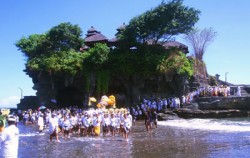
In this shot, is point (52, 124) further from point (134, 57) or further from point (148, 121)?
point (134, 57)

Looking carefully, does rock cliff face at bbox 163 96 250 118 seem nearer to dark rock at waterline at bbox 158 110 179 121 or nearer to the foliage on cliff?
dark rock at waterline at bbox 158 110 179 121

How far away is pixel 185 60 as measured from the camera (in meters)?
39.8

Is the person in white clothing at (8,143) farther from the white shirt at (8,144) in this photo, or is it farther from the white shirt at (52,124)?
the white shirt at (52,124)

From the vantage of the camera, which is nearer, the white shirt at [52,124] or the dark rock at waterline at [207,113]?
the white shirt at [52,124]

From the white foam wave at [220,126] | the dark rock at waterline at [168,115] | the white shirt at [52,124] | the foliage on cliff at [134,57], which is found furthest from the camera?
the foliage on cliff at [134,57]

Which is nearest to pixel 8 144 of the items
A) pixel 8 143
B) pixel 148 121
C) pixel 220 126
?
pixel 8 143

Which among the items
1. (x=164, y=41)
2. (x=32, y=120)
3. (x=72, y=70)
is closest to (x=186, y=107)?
(x=164, y=41)

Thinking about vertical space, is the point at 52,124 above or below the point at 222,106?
below

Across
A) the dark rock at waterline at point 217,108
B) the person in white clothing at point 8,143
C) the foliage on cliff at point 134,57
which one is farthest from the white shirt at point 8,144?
the foliage on cliff at point 134,57

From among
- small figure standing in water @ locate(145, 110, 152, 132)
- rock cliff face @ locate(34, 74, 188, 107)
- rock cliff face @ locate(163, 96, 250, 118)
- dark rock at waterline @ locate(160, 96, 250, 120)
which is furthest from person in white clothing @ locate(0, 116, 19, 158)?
rock cliff face @ locate(34, 74, 188, 107)

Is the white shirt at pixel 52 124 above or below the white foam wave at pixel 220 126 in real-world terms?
above

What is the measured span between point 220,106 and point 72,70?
1726 cm

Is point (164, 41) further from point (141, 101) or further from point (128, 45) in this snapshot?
point (141, 101)

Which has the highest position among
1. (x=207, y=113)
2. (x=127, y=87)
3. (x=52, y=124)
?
(x=127, y=87)
